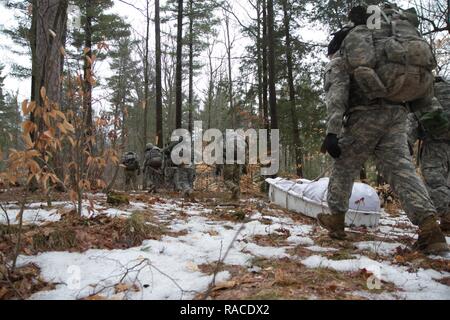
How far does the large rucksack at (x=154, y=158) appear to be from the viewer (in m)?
10.4

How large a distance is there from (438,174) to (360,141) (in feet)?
5.88

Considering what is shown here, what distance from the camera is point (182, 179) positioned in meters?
9.80

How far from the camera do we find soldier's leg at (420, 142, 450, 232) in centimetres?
412

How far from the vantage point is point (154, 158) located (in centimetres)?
1041

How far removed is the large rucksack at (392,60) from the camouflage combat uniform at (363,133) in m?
0.12

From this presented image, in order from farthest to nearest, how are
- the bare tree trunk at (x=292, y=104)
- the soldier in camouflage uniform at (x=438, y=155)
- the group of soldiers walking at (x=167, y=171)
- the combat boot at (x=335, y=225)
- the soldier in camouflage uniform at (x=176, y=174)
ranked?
the bare tree trunk at (x=292, y=104) → the soldier in camouflage uniform at (x=176, y=174) → the group of soldiers walking at (x=167, y=171) → the soldier in camouflage uniform at (x=438, y=155) → the combat boot at (x=335, y=225)

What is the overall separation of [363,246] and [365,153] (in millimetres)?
846

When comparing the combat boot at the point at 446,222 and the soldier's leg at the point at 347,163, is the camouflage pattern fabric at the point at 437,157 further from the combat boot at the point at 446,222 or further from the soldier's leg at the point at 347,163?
the soldier's leg at the point at 347,163

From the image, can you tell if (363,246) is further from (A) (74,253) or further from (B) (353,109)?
(A) (74,253)

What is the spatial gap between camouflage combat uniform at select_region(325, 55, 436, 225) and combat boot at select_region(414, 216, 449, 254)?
4.7 inches

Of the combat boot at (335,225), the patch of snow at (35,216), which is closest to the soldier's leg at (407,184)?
the combat boot at (335,225)

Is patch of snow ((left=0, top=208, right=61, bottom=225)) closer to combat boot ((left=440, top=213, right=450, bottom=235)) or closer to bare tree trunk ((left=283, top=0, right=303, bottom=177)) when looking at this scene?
combat boot ((left=440, top=213, right=450, bottom=235))

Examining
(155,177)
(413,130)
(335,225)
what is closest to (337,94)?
(335,225)
